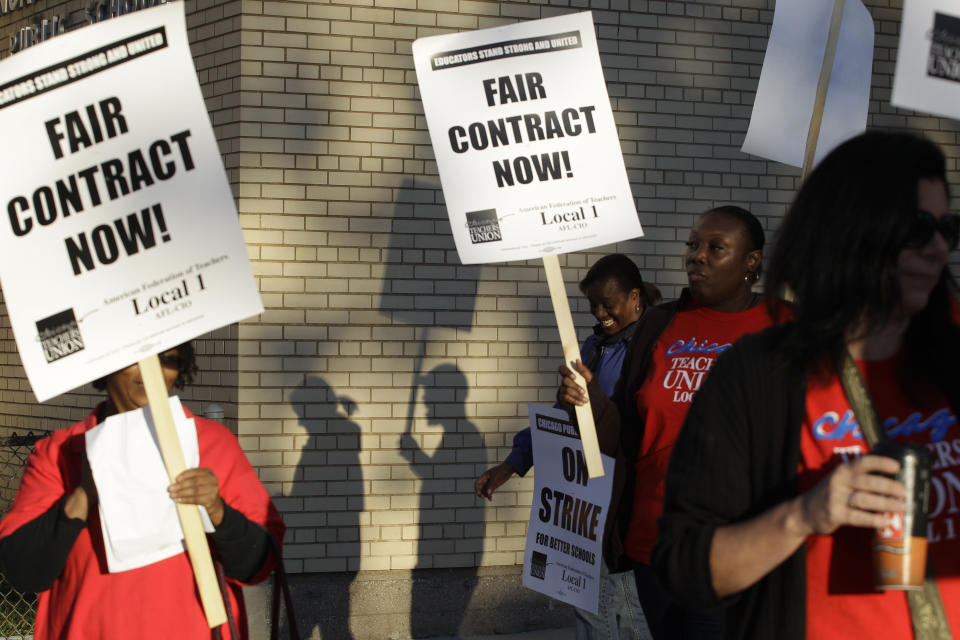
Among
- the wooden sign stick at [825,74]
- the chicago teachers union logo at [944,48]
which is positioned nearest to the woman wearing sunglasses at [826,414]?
the chicago teachers union logo at [944,48]

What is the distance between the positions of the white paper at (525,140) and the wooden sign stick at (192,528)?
172cm

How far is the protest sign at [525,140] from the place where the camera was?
4270 millimetres

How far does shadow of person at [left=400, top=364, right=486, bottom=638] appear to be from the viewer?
6.98 m

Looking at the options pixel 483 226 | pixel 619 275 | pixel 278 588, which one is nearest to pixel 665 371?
pixel 483 226

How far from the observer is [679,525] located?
1997mm

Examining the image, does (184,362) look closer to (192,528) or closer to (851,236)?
(192,528)

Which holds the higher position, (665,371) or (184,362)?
(184,362)

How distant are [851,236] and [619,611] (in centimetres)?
288

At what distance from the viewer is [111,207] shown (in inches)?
116

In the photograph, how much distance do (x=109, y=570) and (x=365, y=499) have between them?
13.6ft

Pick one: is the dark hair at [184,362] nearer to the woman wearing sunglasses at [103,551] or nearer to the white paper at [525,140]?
the woman wearing sunglasses at [103,551]

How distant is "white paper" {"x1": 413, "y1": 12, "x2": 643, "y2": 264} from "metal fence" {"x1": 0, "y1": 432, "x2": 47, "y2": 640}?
2.93 metres

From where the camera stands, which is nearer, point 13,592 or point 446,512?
point 446,512

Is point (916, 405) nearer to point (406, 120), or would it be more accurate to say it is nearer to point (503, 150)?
point (503, 150)
